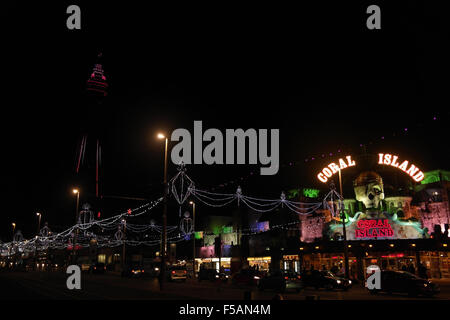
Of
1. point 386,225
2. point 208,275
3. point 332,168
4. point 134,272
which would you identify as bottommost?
point 134,272

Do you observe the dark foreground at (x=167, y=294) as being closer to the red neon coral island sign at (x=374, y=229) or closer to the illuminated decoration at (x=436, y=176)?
the red neon coral island sign at (x=374, y=229)

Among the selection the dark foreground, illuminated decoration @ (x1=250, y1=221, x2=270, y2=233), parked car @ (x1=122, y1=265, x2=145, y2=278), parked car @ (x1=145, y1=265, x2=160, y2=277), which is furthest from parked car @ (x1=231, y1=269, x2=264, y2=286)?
illuminated decoration @ (x1=250, y1=221, x2=270, y2=233)

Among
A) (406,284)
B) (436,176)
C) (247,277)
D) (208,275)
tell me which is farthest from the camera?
(436,176)

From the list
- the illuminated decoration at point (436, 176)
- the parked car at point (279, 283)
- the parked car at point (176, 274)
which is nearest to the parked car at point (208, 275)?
the parked car at point (176, 274)

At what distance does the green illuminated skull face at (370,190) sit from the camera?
148 ft

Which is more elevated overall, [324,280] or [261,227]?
[261,227]

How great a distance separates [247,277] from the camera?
104 feet

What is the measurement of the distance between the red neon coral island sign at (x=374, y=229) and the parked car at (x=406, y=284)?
18243 millimetres

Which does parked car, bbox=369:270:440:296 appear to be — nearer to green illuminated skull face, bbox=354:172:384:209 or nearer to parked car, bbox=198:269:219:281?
parked car, bbox=198:269:219:281

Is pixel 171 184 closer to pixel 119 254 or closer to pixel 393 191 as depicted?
pixel 393 191

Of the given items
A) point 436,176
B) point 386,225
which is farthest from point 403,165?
point 386,225

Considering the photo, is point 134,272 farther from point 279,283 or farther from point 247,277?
point 279,283

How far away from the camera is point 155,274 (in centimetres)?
5106

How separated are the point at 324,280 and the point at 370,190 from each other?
20.9 meters
